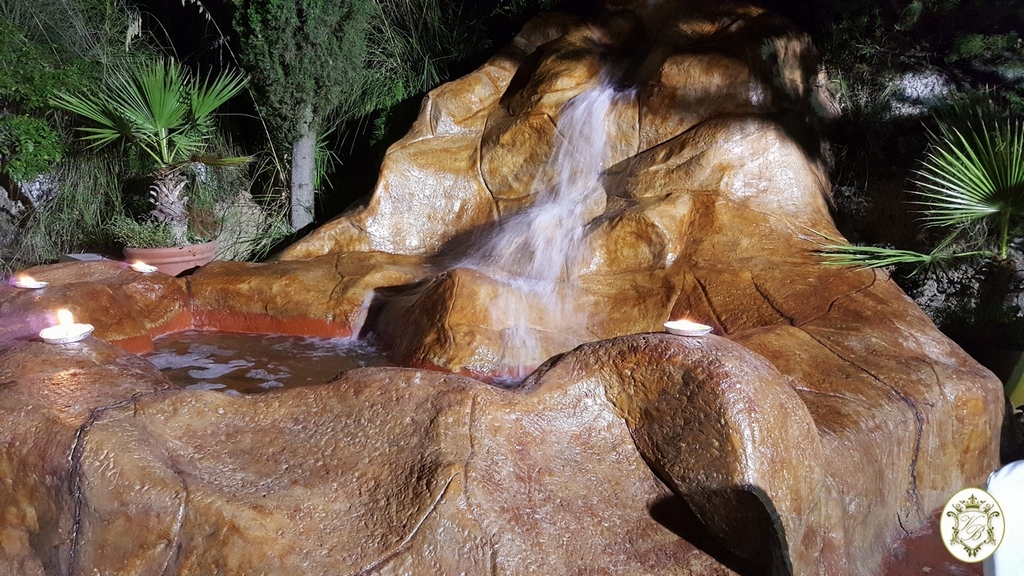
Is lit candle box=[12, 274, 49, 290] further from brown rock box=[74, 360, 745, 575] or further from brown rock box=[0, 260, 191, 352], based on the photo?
brown rock box=[74, 360, 745, 575]

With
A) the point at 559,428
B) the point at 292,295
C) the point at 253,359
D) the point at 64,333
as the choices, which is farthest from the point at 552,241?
the point at 64,333

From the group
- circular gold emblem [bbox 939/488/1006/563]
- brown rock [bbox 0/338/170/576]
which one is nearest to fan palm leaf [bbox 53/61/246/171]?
brown rock [bbox 0/338/170/576]

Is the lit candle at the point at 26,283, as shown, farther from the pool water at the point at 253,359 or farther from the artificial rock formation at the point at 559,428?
the pool water at the point at 253,359

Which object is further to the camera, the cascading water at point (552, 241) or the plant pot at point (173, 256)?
the plant pot at point (173, 256)

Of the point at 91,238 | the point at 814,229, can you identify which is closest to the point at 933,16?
the point at 814,229

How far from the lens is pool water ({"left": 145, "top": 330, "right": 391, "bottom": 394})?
442 cm

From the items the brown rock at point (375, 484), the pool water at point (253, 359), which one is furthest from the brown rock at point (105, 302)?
the brown rock at point (375, 484)

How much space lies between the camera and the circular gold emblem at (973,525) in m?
1.56

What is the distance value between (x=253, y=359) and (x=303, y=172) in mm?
3163

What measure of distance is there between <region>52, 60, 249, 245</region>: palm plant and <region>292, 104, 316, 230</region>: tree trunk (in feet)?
2.18

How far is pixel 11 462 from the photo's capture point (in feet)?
7.79

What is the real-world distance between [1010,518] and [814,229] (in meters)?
3.71

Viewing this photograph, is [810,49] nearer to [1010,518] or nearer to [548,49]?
[548,49]

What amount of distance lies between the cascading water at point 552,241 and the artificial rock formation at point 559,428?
0.15 ft
